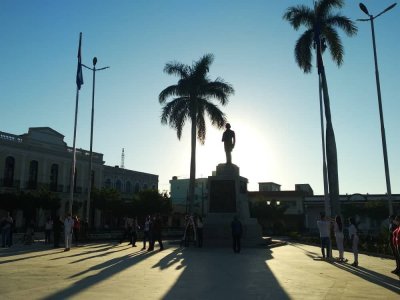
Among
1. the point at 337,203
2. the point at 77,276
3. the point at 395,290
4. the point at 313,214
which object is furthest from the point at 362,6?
the point at 313,214

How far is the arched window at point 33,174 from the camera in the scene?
46.9m

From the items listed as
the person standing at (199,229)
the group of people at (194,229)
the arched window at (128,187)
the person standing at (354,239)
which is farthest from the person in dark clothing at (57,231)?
the arched window at (128,187)

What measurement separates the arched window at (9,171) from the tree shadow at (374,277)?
38.0m

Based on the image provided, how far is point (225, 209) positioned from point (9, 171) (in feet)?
97.3

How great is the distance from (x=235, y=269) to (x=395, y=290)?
14.8ft

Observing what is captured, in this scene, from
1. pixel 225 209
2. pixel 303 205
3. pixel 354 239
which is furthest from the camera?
pixel 303 205

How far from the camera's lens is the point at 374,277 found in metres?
11.5

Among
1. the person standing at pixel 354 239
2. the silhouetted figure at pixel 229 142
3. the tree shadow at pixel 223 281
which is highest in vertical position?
the silhouetted figure at pixel 229 142

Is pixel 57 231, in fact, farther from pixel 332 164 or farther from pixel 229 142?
pixel 332 164

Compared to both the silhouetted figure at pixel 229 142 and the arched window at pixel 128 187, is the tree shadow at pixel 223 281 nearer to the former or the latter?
the silhouetted figure at pixel 229 142

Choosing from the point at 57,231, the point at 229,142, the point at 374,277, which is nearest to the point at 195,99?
the point at 229,142

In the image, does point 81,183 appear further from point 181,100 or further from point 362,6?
point 362,6

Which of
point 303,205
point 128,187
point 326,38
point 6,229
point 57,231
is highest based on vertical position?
point 326,38

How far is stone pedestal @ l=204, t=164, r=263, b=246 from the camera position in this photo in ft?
74.8
